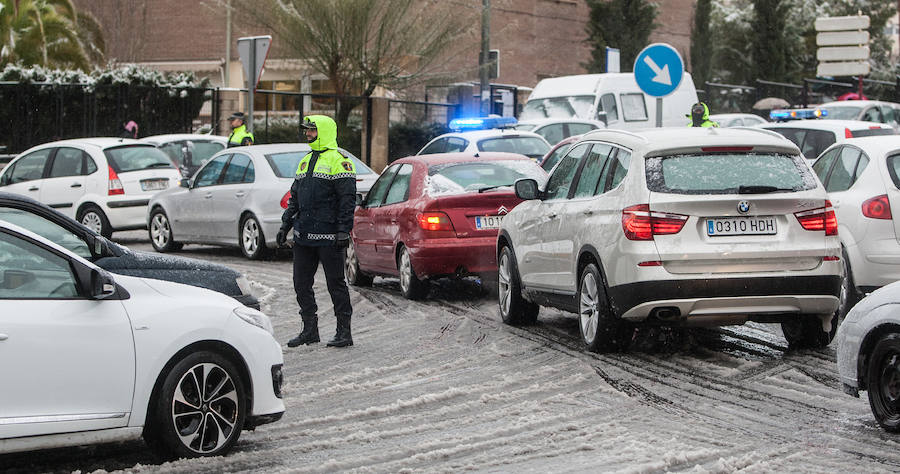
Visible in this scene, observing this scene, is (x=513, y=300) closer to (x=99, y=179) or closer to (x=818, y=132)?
(x=818, y=132)

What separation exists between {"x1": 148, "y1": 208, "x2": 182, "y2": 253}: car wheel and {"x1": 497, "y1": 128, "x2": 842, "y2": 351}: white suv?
11.0 meters

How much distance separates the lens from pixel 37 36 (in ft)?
123

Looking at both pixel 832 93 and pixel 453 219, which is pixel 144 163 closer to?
pixel 453 219

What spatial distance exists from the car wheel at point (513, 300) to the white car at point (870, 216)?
107 inches

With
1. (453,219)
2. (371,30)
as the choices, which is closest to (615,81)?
(371,30)

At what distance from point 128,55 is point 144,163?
1096 inches

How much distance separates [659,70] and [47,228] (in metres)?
9.80

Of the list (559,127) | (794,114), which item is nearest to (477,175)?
(794,114)

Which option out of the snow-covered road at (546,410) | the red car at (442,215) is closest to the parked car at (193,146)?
the red car at (442,215)

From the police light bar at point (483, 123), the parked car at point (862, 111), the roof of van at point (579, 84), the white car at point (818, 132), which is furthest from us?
the parked car at point (862, 111)

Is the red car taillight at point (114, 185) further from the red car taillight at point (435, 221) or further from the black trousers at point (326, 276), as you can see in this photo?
the black trousers at point (326, 276)

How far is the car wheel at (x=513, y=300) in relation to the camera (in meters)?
12.0

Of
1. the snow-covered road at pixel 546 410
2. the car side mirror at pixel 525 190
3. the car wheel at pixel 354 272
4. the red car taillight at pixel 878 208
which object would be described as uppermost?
the car side mirror at pixel 525 190

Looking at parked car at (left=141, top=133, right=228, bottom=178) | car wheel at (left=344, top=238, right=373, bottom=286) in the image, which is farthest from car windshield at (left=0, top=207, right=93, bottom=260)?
parked car at (left=141, top=133, right=228, bottom=178)
